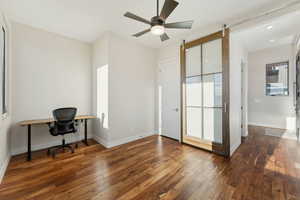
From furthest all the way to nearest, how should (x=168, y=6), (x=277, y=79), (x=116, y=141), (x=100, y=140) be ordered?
(x=277, y=79) → (x=100, y=140) → (x=116, y=141) → (x=168, y=6)

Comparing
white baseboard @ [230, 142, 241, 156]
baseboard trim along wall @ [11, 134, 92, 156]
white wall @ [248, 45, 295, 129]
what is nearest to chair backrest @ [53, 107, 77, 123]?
baseboard trim along wall @ [11, 134, 92, 156]

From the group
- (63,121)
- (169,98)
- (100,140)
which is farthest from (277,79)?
(63,121)

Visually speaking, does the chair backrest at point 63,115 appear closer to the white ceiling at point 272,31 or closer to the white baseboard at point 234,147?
the white baseboard at point 234,147

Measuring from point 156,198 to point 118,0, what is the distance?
302 centimetres

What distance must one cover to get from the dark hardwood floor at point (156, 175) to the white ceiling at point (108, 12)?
9.38ft

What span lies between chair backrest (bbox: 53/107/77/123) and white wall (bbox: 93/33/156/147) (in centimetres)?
80

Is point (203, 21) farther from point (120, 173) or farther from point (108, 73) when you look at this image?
point (120, 173)

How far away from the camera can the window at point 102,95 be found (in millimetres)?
3360

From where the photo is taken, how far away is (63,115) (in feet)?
9.89

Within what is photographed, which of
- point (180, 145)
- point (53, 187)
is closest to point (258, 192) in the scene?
point (180, 145)

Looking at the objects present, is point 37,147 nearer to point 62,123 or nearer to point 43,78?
point 62,123

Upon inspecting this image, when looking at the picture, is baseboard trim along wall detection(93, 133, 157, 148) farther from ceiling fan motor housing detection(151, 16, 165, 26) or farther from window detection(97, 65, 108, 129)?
ceiling fan motor housing detection(151, 16, 165, 26)

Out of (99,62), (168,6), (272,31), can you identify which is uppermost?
(272,31)

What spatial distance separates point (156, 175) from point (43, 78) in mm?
3400
